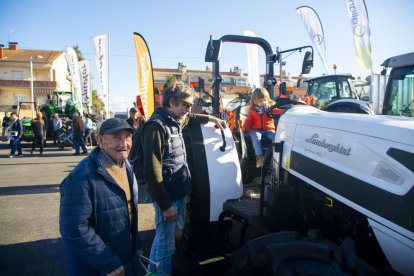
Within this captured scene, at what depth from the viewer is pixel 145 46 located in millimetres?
6891

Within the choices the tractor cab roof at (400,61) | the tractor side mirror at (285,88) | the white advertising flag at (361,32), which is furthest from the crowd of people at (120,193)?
the white advertising flag at (361,32)

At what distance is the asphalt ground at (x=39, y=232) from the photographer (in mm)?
2822

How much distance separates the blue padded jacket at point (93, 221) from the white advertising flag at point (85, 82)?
11.9 metres

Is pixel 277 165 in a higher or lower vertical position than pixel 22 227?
higher

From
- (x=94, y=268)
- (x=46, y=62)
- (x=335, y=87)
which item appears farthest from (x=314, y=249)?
(x=46, y=62)

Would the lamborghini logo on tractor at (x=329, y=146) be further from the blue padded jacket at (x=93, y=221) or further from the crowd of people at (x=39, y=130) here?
the crowd of people at (x=39, y=130)

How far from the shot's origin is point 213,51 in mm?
3252

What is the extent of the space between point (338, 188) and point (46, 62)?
39.0 metres

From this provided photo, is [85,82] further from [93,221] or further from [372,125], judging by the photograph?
[372,125]

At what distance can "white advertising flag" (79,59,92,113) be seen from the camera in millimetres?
12484

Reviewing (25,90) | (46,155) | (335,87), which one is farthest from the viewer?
(25,90)

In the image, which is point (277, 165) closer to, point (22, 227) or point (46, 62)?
point (22, 227)

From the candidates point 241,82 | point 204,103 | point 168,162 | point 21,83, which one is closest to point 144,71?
point 204,103

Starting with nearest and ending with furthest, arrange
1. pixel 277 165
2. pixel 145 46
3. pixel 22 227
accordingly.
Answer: pixel 277 165, pixel 22 227, pixel 145 46
